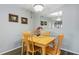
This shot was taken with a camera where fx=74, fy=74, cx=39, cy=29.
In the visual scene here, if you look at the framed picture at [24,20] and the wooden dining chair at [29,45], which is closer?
the framed picture at [24,20]

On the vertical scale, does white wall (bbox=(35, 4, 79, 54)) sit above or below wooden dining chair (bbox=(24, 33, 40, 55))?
above

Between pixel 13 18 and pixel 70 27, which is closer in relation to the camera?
pixel 13 18

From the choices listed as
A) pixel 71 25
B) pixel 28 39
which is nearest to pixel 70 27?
pixel 71 25

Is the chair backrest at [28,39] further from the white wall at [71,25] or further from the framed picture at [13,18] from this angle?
the white wall at [71,25]

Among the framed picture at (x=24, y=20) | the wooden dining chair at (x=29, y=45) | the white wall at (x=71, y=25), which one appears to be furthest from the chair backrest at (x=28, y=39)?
the white wall at (x=71, y=25)

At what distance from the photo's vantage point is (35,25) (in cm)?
140

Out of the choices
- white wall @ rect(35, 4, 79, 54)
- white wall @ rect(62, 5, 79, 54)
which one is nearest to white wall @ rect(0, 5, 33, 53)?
white wall @ rect(35, 4, 79, 54)

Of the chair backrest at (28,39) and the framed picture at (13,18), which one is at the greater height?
the framed picture at (13,18)

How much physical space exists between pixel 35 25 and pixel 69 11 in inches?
28.7

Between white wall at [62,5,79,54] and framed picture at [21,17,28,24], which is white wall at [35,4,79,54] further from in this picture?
framed picture at [21,17,28,24]

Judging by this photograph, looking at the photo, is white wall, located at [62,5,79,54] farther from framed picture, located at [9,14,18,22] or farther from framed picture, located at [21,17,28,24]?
framed picture, located at [9,14,18,22]

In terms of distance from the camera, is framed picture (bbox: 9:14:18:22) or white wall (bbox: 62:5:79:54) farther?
white wall (bbox: 62:5:79:54)

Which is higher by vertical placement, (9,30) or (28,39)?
(9,30)

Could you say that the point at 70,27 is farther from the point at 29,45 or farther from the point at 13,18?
the point at 13,18
